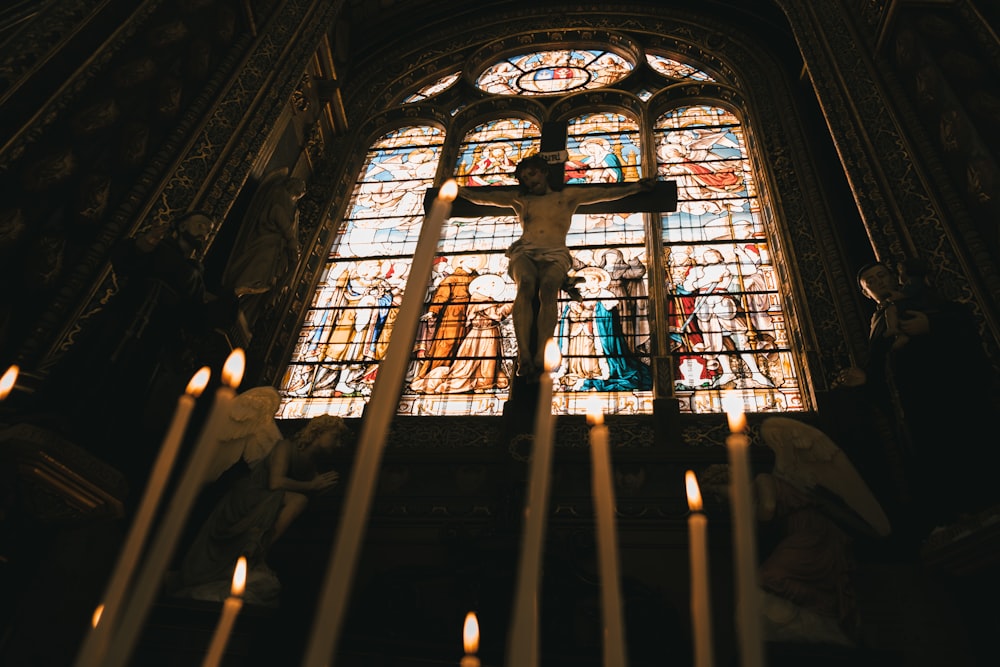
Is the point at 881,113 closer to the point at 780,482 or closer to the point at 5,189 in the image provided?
the point at 780,482

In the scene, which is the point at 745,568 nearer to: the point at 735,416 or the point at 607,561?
the point at 607,561

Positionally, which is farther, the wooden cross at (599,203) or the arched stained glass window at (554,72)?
the arched stained glass window at (554,72)

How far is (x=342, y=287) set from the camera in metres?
7.43

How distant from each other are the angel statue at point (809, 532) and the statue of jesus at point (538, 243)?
1.79 metres

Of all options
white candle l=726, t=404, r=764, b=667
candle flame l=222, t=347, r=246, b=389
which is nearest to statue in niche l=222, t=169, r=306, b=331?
candle flame l=222, t=347, r=246, b=389

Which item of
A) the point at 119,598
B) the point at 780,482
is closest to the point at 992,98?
the point at 780,482

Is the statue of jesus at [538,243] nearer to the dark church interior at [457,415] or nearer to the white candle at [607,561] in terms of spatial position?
the dark church interior at [457,415]

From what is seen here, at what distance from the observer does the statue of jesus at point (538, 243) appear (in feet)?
18.1

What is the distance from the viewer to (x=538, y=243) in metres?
5.71

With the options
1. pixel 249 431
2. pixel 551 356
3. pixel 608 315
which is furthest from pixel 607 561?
pixel 608 315

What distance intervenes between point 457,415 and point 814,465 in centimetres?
275

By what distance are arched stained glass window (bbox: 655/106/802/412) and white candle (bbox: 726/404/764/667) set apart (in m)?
4.91

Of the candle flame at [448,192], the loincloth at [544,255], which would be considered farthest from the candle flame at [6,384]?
the loincloth at [544,255]

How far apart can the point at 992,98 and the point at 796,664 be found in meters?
4.04
